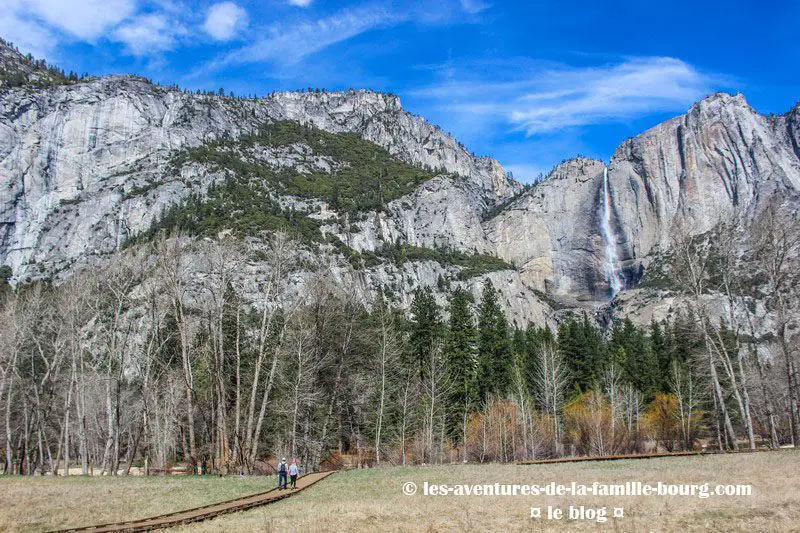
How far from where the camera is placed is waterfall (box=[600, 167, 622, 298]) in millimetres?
183250

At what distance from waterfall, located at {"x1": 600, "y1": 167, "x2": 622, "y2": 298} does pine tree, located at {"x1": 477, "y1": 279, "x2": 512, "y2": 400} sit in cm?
13357

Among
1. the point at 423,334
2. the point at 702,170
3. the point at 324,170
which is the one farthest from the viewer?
the point at 324,170

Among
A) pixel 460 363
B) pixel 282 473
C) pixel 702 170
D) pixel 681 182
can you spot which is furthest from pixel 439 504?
pixel 681 182

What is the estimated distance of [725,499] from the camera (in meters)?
13.3

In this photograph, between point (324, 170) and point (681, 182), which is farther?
point (324, 170)

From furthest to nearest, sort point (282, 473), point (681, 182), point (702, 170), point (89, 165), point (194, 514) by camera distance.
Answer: point (681, 182) → point (702, 170) → point (89, 165) → point (282, 473) → point (194, 514)

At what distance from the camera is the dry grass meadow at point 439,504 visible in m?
12.0

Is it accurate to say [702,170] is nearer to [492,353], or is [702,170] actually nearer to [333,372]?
[492,353]

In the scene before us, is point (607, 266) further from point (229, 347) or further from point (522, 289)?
point (229, 347)

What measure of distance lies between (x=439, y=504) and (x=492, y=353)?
42785 millimetres

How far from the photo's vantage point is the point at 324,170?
200m

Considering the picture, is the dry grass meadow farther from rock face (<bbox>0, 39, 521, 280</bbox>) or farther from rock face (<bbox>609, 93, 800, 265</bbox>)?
rock face (<bbox>609, 93, 800, 265</bbox>)

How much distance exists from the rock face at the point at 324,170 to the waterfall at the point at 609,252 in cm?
109

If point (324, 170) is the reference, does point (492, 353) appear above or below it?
below
